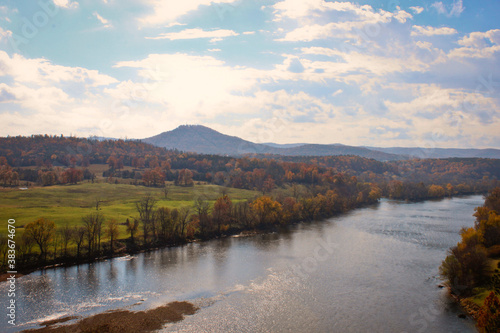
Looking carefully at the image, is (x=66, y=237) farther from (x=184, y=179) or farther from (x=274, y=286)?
(x=184, y=179)

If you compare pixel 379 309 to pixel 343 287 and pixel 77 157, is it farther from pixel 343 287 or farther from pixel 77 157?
pixel 77 157

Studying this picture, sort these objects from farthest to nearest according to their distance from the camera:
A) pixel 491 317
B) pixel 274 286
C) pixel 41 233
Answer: pixel 41 233
pixel 274 286
pixel 491 317

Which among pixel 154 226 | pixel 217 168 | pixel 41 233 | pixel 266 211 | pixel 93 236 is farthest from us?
pixel 217 168

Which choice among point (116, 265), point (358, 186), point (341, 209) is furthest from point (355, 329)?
point (358, 186)

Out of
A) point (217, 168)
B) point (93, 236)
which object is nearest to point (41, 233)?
point (93, 236)

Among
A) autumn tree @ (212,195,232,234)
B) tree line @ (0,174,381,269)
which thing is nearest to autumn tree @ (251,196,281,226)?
tree line @ (0,174,381,269)

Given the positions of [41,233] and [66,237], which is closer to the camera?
[41,233]

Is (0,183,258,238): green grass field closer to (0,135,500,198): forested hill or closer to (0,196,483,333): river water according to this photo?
(0,135,500,198): forested hill

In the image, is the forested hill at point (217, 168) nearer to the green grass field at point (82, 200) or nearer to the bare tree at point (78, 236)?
the green grass field at point (82, 200)
